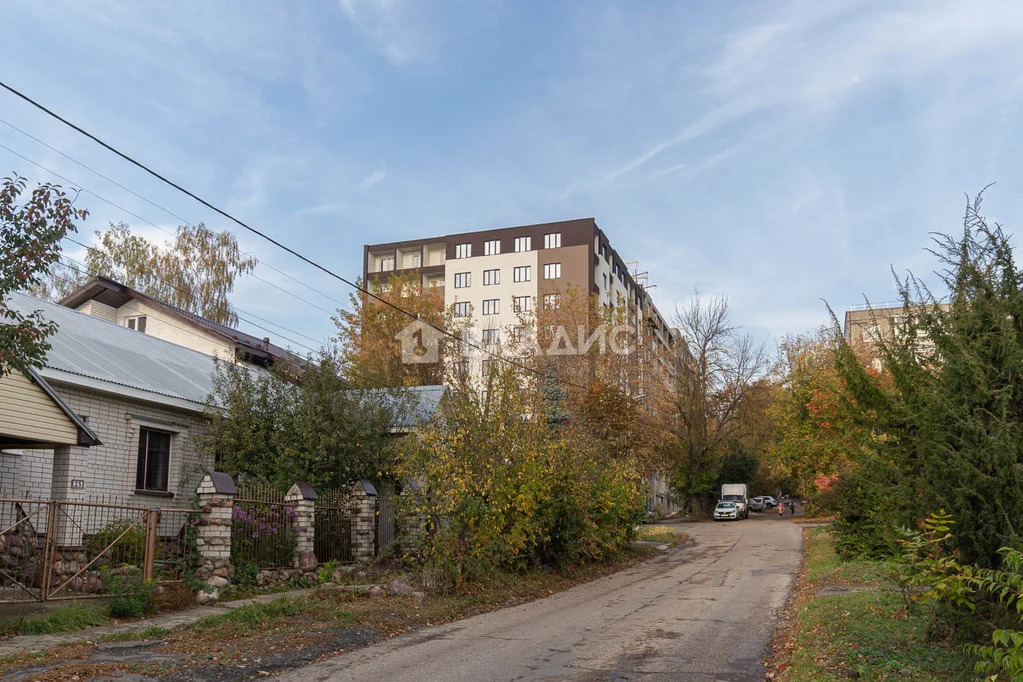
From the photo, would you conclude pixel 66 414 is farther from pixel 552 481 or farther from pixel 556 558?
pixel 556 558

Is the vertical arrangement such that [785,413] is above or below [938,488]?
above

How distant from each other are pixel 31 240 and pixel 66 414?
4117 mm

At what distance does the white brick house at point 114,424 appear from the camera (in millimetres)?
16927

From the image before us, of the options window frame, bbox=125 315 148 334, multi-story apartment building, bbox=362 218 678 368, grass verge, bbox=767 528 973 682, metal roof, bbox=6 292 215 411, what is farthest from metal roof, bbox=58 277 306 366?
multi-story apartment building, bbox=362 218 678 368

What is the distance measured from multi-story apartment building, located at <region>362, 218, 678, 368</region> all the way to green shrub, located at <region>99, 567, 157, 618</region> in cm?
5886

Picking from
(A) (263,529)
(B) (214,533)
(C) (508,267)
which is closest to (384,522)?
(A) (263,529)

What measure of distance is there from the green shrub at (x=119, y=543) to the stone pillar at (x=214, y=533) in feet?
3.19

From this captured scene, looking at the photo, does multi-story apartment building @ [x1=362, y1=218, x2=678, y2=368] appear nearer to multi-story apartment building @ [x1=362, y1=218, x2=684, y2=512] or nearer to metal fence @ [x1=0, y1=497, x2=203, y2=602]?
multi-story apartment building @ [x1=362, y1=218, x2=684, y2=512]

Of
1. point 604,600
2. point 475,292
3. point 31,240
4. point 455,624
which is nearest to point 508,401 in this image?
point 604,600

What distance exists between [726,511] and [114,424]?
40831 millimetres

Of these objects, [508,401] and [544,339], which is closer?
[508,401]

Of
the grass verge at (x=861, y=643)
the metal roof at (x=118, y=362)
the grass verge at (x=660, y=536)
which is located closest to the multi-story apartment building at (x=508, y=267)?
the grass verge at (x=660, y=536)

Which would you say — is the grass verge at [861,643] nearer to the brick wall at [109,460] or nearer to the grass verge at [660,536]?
the brick wall at [109,460]

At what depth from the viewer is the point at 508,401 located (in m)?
18.2
